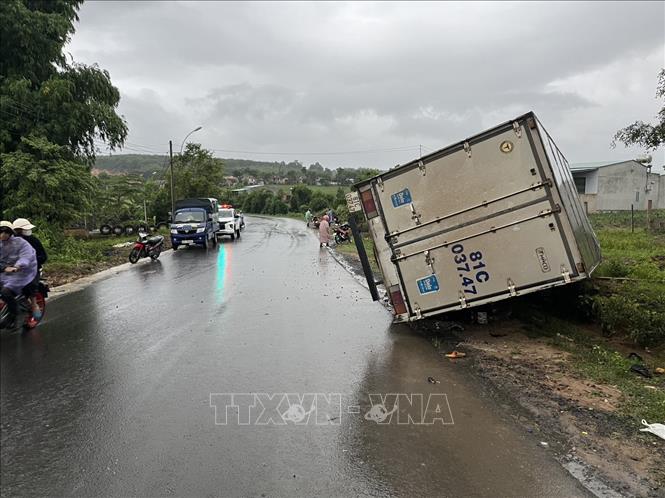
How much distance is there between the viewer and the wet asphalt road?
337cm

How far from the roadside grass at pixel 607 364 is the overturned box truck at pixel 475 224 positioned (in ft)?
3.66

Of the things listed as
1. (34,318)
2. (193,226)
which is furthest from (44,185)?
(34,318)

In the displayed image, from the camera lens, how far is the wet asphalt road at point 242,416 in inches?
132

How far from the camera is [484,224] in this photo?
6398mm

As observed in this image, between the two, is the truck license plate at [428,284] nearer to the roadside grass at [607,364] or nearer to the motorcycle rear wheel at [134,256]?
the roadside grass at [607,364]

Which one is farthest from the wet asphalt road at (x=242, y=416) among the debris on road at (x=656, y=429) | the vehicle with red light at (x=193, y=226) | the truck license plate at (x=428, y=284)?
the vehicle with red light at (x=193, y=226)

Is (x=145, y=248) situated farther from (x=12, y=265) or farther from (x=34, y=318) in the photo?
(x=12, y=265)

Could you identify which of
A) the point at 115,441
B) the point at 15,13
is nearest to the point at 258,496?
the point at 115,441

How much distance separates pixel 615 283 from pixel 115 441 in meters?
8.89

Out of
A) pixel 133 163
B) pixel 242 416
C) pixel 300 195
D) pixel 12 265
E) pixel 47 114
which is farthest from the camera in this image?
pixel 133 163

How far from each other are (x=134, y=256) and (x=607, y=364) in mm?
15731

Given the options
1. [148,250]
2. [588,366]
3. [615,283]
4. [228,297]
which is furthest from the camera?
[148,250]

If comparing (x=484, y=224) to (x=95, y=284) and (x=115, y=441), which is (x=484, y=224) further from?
(x=95, y=284)

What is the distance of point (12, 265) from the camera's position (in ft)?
23.3
